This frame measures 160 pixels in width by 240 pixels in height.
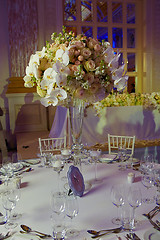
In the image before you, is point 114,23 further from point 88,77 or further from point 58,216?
point 58,216

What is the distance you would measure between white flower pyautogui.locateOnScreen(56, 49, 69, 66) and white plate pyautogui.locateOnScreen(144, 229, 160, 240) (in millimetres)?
907

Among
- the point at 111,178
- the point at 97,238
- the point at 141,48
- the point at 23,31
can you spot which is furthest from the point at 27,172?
the point at 141,48

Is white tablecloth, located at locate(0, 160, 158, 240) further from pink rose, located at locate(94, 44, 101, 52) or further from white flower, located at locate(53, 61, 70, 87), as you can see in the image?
pink rose, located at locate(94, 44, 101, 52)

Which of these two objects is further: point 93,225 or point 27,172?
point 27,172

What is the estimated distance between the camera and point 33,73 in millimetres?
1491

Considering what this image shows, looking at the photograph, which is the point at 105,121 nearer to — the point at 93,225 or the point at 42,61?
the point at 42,61

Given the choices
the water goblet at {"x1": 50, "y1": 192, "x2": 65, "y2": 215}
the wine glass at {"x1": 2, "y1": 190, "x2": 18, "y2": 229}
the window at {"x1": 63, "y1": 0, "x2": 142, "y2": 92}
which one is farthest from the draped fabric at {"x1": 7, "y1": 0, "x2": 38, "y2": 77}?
the water goblet at {"x1": 50, "y1": 192, "x2": 65, "y2": 215}

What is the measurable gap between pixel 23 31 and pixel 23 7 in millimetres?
478

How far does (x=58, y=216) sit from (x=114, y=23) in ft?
18.9

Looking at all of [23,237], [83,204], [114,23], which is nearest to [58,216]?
[23,237]

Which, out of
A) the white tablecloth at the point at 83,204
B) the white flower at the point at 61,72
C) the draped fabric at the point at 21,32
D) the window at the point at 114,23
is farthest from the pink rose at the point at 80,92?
the window at the point at 114,23

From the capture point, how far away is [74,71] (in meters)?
1.39

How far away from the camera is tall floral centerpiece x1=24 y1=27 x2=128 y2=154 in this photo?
1.38 metres

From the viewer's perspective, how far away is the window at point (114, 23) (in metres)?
5.77
